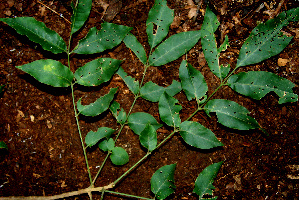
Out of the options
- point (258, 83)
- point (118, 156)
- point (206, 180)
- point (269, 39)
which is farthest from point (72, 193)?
point (269, 39)

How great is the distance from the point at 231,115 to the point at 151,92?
1.90ft

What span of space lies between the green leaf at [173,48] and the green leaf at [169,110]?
0.87 ft

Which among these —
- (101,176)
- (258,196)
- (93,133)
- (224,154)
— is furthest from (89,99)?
(258,196)

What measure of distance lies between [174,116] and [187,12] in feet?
2.69

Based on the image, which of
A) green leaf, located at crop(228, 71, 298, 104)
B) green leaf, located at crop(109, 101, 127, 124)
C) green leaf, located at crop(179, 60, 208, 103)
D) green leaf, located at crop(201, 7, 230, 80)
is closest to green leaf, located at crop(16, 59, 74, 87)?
green leaf, located at crop(109, 101, 127, 124)

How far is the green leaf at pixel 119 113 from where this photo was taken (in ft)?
5.24

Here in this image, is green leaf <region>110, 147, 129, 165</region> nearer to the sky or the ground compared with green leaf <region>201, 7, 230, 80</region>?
nearer to the ground

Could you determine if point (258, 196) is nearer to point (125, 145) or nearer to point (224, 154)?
point (224, 154)

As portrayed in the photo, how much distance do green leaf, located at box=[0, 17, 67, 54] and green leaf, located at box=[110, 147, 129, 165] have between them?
Result: 0.79 meters

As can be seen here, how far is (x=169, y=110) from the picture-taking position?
5.01 ft

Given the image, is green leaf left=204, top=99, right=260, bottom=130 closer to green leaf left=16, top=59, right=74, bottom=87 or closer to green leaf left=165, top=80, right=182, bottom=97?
green leaf left=165, top=80, right=182, bottom=97

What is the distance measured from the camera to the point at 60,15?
168 cm

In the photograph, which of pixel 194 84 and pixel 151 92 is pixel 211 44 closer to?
pixel 194 84

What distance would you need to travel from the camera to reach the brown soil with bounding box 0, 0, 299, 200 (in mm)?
1641
